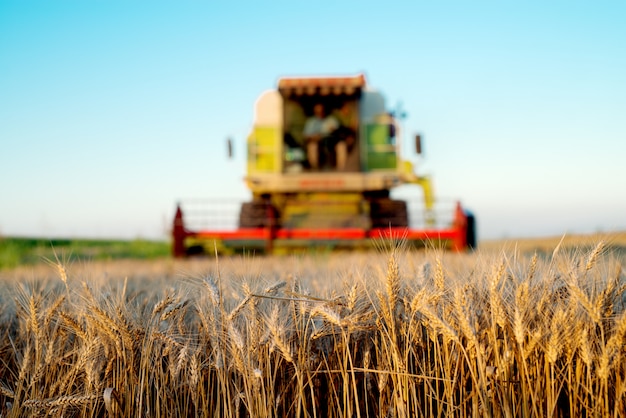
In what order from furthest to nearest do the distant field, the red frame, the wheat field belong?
1. the distant field
2. the red frame
3. the wheat field

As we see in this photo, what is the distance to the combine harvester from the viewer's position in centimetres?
784

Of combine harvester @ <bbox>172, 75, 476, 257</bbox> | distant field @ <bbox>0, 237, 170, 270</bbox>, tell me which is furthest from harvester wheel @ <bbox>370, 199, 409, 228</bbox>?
distant field @ <bbox>0, 237, 170, 270</bbox>

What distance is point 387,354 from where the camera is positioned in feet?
4.72

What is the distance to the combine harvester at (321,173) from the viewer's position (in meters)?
7.84

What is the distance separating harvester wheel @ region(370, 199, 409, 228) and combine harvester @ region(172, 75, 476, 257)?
0.05 feet

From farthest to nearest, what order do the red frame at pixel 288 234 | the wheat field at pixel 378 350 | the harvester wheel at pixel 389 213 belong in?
the harvester wheel at pixel 389 213, the red frame at pixel 288 234, the wheat field at pixel 378 350

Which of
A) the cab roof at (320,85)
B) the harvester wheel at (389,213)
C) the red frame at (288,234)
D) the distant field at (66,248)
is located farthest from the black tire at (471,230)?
the distant field at (66,248)

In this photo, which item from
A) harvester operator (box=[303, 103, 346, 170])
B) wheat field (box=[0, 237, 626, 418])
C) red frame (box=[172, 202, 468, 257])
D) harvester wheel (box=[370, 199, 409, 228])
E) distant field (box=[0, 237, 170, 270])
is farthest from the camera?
distant field (box=[0, 237, 170, 270])

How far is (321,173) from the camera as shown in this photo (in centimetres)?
854

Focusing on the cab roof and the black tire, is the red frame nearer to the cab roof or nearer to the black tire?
the black tire

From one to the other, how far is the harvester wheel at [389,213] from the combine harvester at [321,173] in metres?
0.02

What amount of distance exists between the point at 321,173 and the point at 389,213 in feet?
4.26

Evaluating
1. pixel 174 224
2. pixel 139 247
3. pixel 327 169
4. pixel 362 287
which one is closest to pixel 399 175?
pixel 327 169

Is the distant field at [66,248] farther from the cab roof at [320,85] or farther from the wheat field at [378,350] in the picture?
the wheat field at [378,350]
